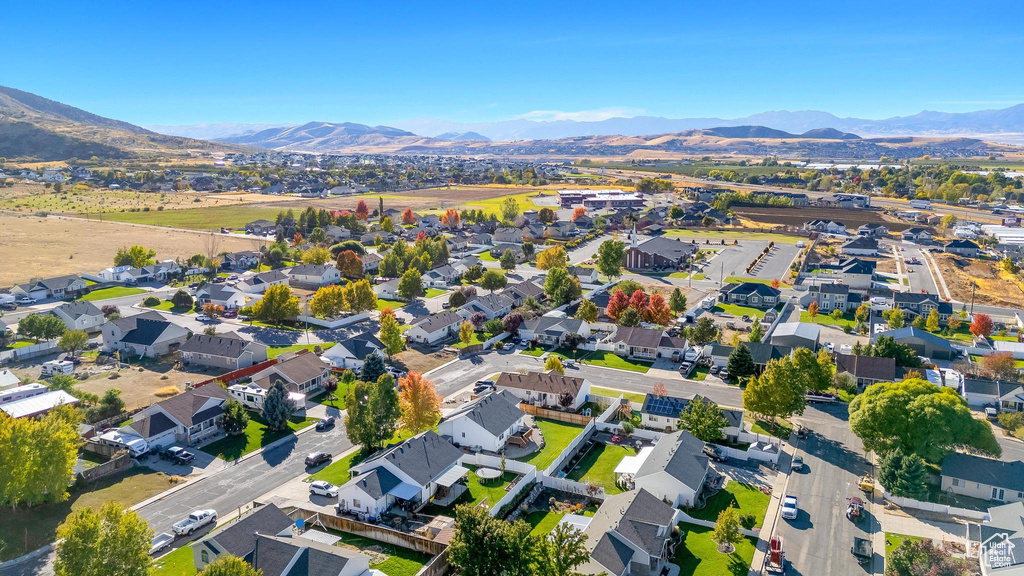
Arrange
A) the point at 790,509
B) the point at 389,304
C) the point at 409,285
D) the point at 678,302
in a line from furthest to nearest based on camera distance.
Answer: the point at 389,304
the point at 409,285
the point at 678,302
the point at 790,509

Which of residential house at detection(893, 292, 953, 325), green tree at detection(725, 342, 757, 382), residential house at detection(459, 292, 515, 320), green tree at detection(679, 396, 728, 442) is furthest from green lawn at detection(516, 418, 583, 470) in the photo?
residential house at detection(893, 292, 953, 325)

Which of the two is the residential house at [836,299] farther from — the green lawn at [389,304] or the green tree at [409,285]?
the green lawn at [389,304]

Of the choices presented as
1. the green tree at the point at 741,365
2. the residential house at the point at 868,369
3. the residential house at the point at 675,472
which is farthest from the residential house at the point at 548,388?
the residential house at the point at 868,369

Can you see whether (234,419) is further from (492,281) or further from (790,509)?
(492,281)

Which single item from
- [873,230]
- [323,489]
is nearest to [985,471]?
[323,489]

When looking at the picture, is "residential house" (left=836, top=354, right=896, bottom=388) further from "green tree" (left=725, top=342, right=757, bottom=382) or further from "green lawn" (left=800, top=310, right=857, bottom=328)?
"green lawn" (left=800, top=310, right=857, bottom=328)
